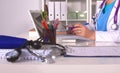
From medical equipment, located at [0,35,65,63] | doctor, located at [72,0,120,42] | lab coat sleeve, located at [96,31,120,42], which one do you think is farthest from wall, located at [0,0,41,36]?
medical equipment, located at [0,35,65,63]

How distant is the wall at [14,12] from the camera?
3867mm

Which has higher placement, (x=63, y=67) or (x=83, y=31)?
(x=83, y=31)

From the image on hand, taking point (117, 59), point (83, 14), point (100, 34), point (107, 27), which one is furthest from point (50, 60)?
point (83, 14)

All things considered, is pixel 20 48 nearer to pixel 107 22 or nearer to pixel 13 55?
pixel 13 55

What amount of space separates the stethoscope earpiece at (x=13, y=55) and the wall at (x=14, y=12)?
320 cm

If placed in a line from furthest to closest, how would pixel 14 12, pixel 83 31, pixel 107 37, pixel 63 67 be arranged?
1. pixel 14 12
2. pixel 83 31
3. pixel 107 37
4. pixel 63 67

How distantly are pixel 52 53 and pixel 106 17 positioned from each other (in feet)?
3.49

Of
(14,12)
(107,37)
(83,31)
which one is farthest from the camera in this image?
(14,12)

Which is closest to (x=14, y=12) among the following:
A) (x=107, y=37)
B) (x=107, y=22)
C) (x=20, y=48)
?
(x=107, y=22)

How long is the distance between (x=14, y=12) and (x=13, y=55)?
331 centimetres

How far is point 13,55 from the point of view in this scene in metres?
0.68

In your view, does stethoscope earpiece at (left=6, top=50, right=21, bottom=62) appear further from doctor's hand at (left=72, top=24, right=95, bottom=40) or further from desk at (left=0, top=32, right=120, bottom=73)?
doctor's hand at (left=72, top=24, right=95, bottom=40)

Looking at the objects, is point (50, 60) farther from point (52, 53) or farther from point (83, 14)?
point (83, 14)

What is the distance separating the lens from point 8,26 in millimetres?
3922
